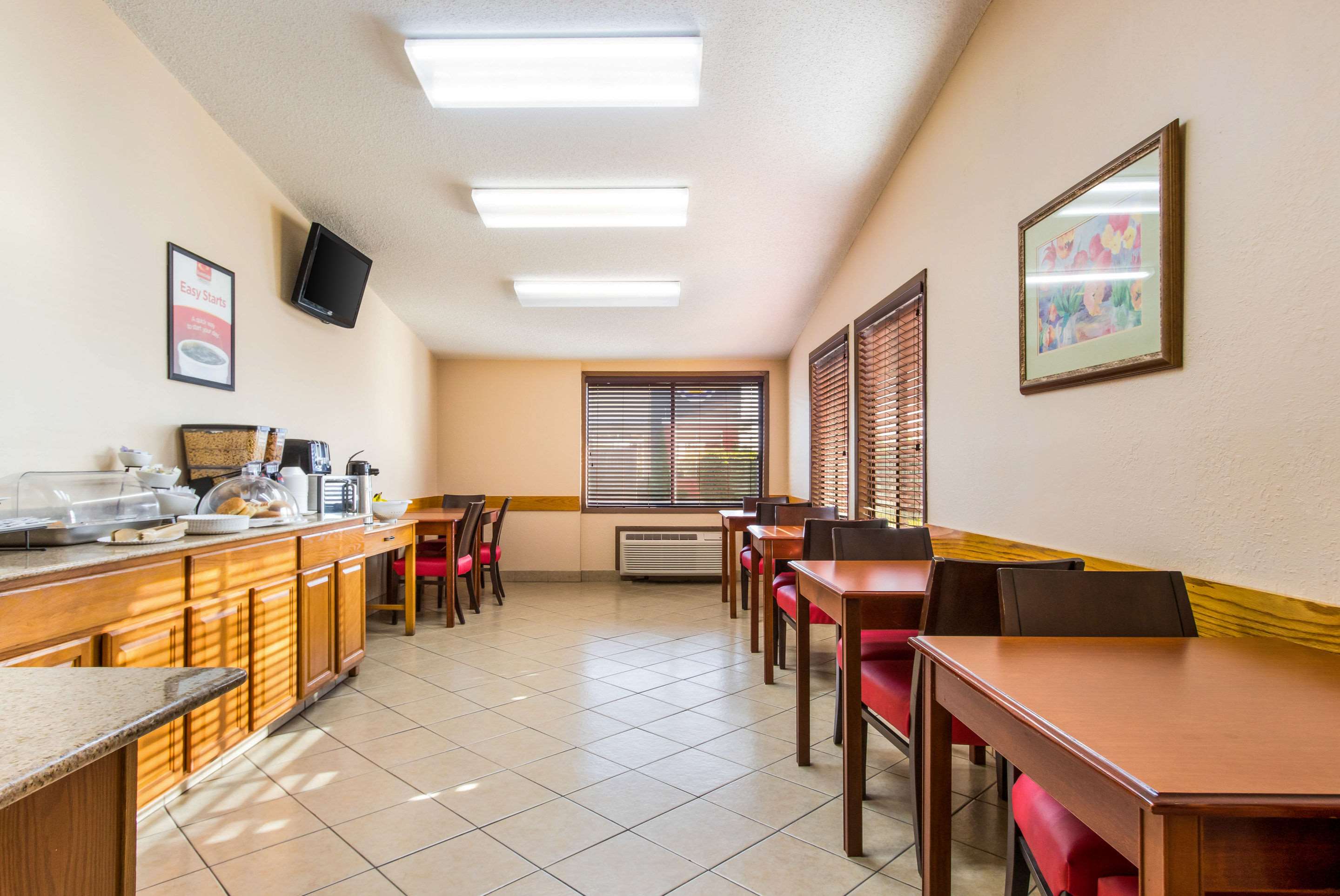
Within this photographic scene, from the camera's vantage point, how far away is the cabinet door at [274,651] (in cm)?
299

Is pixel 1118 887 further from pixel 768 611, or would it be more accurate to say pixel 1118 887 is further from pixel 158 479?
pixel 158 479

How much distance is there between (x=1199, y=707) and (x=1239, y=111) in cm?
155

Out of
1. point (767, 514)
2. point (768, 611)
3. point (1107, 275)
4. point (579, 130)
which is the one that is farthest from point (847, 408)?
point (1107, 275)

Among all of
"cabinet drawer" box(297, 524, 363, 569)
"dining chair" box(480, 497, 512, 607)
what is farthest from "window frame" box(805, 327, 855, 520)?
"cabinet drawer" box(297, 524, 363, 569)

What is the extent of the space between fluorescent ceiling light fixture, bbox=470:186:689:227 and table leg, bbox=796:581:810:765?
261cm

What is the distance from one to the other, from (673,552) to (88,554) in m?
5.68

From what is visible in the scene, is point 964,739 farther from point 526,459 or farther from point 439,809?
point 526,459

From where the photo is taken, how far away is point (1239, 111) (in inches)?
70.9

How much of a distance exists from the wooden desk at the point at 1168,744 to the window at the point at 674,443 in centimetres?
626

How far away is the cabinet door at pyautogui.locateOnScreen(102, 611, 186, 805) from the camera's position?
7.23 ft

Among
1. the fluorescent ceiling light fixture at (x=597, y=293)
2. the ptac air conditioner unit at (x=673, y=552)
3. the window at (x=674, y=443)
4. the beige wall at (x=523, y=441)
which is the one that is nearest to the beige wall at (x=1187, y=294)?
the fluorescent ceiling light fixture at (x=597, y=293)

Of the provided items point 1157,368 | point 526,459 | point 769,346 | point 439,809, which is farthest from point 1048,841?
point 526,459

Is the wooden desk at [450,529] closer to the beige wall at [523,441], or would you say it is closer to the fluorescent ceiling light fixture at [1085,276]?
the beige wall at [523,441]

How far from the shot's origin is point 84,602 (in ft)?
6.79
